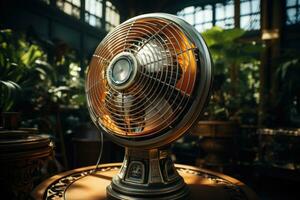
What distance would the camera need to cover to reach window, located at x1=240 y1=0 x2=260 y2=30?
4.32m

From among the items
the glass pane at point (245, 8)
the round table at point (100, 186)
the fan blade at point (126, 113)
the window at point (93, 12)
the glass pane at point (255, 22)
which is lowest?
the round table at point (100, 186)

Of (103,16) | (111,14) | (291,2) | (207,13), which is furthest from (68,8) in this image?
(291,2)

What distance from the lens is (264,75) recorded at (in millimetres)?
4375

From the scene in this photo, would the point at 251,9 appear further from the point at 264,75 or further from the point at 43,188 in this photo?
the point at 43,188

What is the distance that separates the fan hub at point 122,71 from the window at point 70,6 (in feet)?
13.7

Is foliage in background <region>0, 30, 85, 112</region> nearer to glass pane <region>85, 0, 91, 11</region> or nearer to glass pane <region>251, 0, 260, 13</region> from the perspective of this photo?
glass pane <region>85, 0, 91, 11</region>

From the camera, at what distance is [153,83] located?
752mm

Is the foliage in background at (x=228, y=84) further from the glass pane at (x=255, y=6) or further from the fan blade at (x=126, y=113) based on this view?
the fan blade at (x=126, y=113)

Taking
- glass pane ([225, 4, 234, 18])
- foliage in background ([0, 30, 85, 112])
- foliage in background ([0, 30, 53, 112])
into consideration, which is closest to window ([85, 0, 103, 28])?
foliage in background ([0, 30, 85, 112])

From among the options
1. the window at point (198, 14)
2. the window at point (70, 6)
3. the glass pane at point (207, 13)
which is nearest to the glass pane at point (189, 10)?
the window at point (198, 14)

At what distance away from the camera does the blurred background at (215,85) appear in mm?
2787

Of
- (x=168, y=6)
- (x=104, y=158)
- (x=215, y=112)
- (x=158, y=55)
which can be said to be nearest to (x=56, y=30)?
(x=168, y=6)

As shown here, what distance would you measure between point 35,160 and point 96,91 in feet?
1.44

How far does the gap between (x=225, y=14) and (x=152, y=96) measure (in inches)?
168
